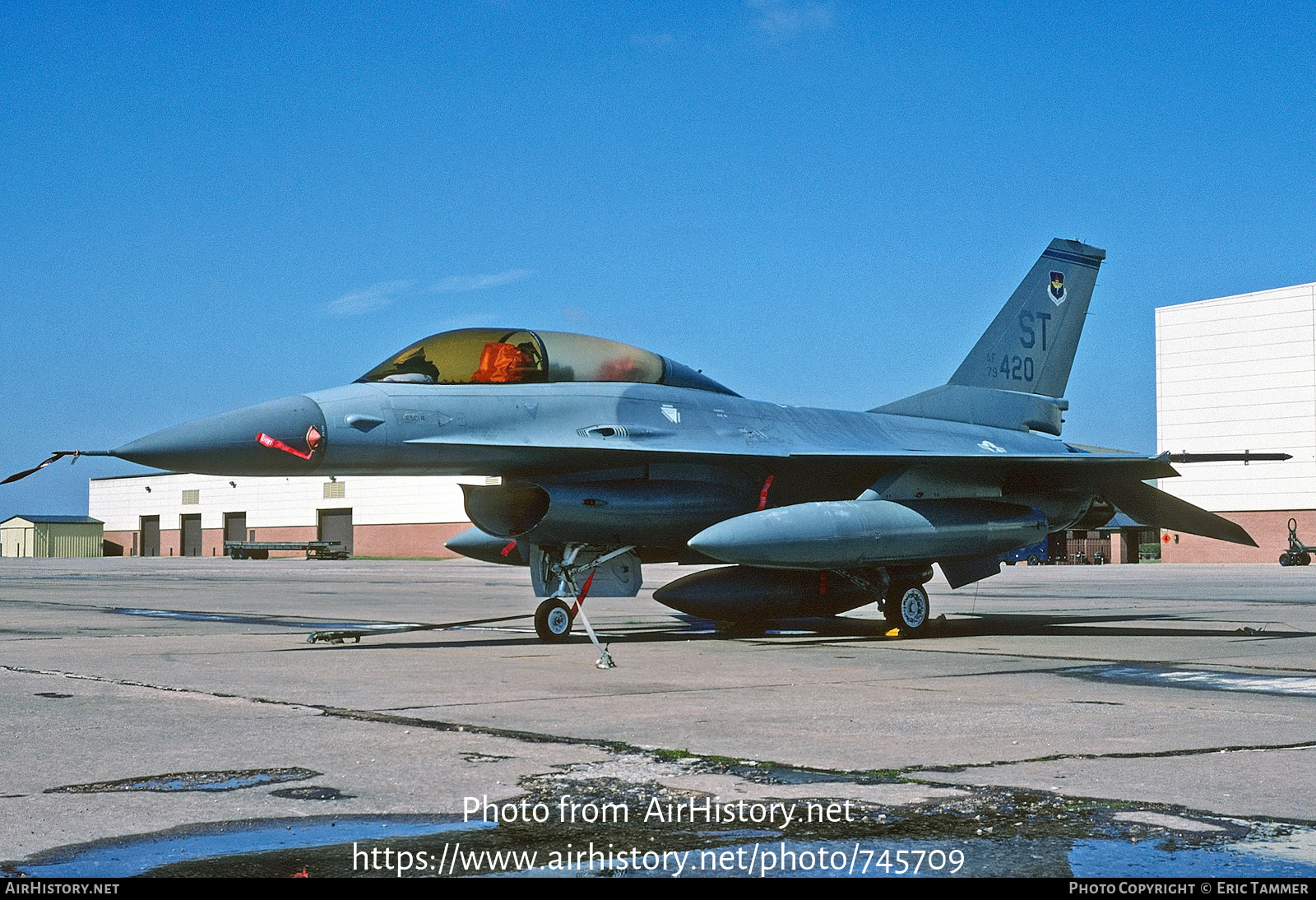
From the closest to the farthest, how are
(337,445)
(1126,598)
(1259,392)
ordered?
(337,445), (1126,598), (1259,392)

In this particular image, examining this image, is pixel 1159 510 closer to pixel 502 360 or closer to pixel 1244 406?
pixel 502 360

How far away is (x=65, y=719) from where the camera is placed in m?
7.00

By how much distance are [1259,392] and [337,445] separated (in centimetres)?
5845

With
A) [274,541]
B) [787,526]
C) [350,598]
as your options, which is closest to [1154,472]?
[787,526]

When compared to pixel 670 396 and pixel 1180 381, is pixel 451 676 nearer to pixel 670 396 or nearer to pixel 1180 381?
pixel 670 396

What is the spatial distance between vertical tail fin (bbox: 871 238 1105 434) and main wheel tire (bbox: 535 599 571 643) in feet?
20.1

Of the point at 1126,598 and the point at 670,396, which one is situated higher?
the point at 670,396

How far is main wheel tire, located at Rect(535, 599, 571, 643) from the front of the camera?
12.7 meters

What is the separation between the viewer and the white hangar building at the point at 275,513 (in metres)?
75.9

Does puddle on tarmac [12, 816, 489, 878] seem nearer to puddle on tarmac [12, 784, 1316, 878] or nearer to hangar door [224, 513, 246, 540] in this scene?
puddle on tarmac [12, 784, 1316, 878]

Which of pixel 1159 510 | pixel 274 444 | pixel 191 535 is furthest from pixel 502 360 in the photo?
pixel 191 535

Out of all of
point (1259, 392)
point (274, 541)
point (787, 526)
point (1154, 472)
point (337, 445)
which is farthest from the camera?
point (274, 541)

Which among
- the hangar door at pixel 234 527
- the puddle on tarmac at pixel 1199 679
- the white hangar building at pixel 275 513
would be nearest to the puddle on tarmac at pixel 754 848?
the puddle on tarmac at pixel 1199 679

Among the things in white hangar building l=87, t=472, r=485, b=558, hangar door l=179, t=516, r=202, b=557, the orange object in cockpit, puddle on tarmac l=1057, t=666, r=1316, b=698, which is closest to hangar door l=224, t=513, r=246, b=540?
white hangar building l=87, t=472, r=485, b=558
